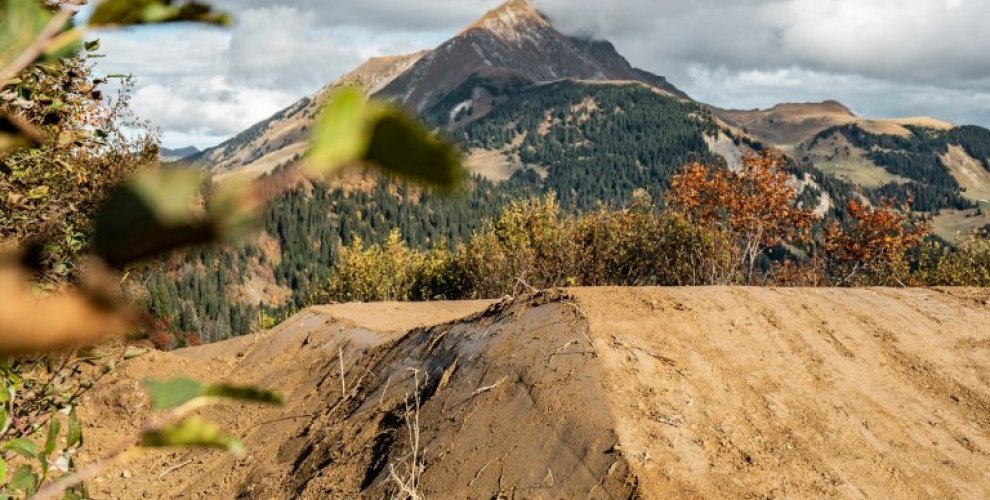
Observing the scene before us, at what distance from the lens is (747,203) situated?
2344 cm

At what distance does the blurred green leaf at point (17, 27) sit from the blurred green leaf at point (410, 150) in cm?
44

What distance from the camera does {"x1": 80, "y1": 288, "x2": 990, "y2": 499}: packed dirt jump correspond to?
6.81m

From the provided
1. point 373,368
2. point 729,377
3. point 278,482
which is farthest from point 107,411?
point 729,377

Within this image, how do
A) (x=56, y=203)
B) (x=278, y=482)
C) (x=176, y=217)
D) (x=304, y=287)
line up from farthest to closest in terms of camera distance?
(x=304, y=287) → (x=278, y=482) → (x=56, y=203) → (x=176, y=217)

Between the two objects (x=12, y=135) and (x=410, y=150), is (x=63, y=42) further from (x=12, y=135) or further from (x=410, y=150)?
(x=410, y=150)

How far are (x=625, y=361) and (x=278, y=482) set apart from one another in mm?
5296

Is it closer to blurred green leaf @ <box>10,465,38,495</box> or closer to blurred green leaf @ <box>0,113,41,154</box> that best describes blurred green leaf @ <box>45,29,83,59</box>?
blurred green leaf @ <box>0,113,41,154</box>

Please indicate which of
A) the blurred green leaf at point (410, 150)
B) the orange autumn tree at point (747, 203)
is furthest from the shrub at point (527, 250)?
the blurred green leaf at point (410, 150)

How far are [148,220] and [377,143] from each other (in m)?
0.15

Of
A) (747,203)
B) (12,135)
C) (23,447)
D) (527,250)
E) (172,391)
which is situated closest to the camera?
(172,391)

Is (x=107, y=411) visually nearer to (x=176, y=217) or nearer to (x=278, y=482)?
(x=278, y=482)

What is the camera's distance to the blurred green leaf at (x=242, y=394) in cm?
68

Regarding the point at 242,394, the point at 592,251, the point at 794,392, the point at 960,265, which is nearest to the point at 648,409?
the point at 794,392

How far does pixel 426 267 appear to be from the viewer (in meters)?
40.0
